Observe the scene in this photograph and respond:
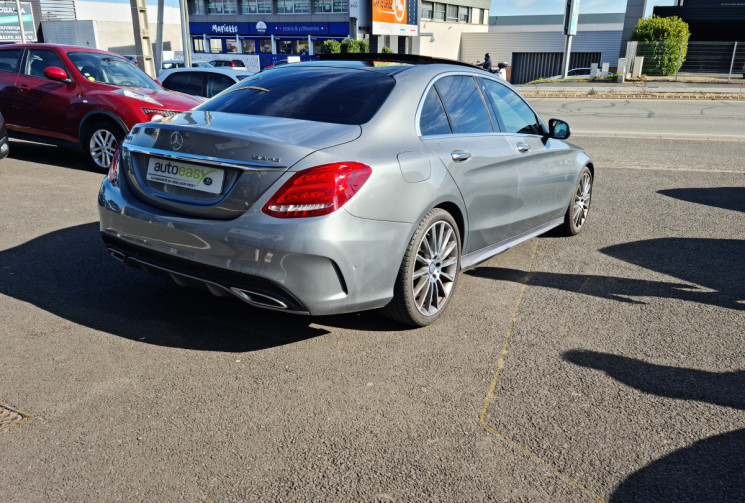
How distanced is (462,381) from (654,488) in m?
1.07

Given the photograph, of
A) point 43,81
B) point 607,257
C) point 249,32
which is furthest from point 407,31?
point 607,257

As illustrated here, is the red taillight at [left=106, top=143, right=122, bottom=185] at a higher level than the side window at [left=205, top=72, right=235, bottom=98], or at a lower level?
higher

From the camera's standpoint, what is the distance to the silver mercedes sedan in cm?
→ 327

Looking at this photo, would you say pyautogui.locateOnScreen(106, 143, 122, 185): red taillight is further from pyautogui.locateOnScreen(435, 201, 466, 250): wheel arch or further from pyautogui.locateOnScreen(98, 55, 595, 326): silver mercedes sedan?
pyautogui.locateOnScreen(435, 201, 466, 250): wheel arch

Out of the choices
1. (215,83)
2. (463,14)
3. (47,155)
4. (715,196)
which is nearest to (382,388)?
(715,196)

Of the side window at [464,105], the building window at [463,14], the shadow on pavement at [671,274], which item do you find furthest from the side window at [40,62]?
the building window at [463,14]

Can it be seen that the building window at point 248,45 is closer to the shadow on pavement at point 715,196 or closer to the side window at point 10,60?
Result: the side window at point 10,60

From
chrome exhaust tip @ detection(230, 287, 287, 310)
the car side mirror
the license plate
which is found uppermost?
the car side mirror

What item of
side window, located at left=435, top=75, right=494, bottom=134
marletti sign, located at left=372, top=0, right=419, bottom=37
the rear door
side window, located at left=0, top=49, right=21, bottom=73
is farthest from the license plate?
marletti sign, located at left=372, top=0, right=419, bottom=37

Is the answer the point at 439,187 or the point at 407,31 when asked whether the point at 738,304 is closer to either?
the point at 439,187

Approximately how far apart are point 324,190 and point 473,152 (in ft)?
4.63

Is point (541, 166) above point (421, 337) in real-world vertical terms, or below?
above

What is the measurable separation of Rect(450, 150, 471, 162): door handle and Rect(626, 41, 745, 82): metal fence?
33437 mm

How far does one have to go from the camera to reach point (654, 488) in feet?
8.44
